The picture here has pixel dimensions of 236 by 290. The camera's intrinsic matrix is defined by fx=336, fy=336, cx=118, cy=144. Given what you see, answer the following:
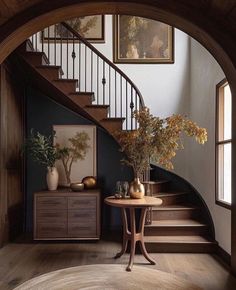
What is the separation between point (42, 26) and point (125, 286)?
8.23ft

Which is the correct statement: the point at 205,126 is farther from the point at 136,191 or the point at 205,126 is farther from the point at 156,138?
the point at 136,191

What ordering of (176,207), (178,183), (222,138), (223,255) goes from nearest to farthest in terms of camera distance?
(223,255) → (222,138) → (176,207) → (178,183)

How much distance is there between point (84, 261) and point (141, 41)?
14.0 ft

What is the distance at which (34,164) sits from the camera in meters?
5.97

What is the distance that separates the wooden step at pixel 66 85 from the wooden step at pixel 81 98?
76 mm

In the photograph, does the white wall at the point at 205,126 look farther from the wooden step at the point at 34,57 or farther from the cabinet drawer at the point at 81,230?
the wooden step at the point at 34,57

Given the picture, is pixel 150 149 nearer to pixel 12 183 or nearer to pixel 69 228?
pixel 69 228

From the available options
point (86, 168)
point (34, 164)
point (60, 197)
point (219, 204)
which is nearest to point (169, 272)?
point (219, 204)

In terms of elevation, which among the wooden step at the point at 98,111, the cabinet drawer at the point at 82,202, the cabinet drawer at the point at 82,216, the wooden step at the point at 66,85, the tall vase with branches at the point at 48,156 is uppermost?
the wooden step at the point at 66,85

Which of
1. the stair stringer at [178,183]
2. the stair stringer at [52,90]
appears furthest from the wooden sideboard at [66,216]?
the stair stringer at [178,183]

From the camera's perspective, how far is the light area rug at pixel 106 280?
324 cm

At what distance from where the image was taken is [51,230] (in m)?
5.07

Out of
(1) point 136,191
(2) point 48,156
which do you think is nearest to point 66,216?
(2) point 48,156

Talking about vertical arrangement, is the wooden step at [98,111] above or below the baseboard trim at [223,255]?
above
